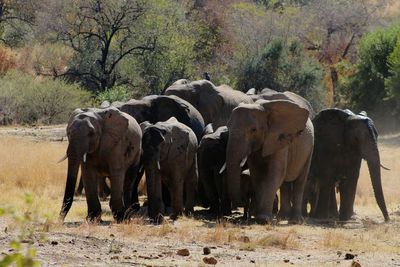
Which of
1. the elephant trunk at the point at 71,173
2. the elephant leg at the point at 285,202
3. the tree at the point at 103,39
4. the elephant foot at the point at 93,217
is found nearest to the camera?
the elephant trunk at the point at 71,173

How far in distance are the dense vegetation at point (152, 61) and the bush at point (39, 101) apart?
36 millimetres

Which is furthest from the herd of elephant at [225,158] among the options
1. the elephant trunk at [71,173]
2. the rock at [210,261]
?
the rock at [210,261]

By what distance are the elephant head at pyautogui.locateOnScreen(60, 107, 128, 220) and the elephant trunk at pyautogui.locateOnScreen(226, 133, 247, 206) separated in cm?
165

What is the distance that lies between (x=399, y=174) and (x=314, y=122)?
10.4m

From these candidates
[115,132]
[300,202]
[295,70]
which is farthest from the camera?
[295,70]

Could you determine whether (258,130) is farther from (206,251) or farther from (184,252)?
(184,252)

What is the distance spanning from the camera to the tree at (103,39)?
41344 millimetres

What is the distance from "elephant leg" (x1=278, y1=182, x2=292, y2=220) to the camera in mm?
18080

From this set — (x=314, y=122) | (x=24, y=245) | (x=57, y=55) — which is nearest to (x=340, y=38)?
(x=57, y=55)

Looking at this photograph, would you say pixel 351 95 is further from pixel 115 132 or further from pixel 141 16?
pixel 115 132

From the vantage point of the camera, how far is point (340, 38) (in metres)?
56.4

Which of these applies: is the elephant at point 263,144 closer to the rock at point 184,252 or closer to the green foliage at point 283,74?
the rock at point 184,252

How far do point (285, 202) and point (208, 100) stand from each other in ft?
16.8

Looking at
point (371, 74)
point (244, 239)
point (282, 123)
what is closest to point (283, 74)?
point (371, 74)
